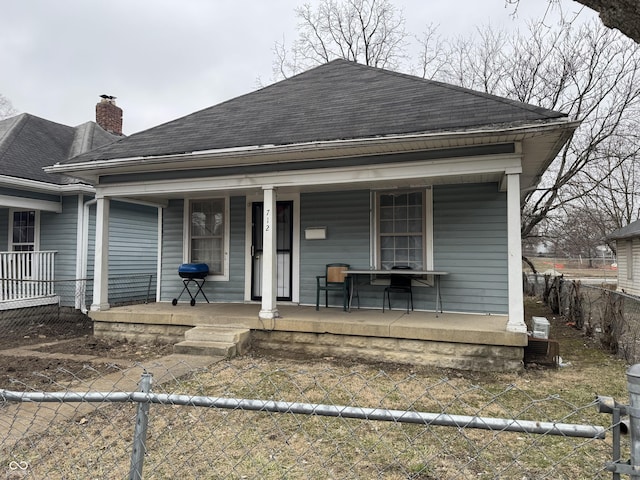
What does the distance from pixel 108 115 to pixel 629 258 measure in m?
20.9

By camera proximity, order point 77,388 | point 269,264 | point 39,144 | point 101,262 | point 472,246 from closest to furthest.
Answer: point 77,388 → point 269,264 → point 472,246 → point 101,262 → point 39,144

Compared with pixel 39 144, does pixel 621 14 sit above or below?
below

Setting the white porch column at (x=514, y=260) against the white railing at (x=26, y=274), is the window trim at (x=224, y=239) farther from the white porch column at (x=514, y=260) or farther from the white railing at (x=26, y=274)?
the white porch column at (x=514, y=260)

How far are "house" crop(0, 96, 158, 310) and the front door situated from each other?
271 centimetres

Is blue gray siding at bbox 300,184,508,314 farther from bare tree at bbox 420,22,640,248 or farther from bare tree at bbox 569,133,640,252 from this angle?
bare tree at bbox 569,133,640,252

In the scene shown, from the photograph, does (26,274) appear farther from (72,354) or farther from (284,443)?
(284,443)

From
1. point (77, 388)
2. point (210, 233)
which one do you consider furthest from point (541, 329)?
point (210, 233)

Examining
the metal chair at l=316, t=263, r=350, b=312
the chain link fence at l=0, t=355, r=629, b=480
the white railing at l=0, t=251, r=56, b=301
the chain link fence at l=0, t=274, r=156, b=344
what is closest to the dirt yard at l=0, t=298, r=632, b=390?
the chain link fence at l=0, t=274, r=156, b=344

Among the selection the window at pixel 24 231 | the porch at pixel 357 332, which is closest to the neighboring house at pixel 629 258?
the porch at pixel 357 332

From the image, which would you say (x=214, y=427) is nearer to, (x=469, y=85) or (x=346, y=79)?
(x=346, y=79)

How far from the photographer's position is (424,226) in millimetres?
7133

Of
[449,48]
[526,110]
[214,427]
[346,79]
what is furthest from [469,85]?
[214,427]

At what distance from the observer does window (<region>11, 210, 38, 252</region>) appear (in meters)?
10.3

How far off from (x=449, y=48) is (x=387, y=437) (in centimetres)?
2028
